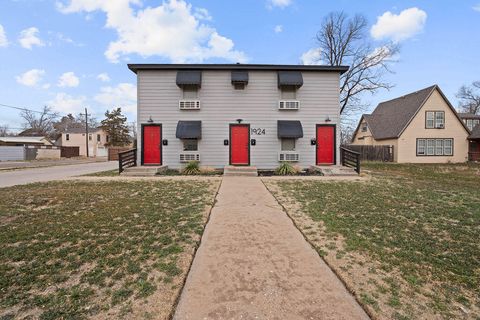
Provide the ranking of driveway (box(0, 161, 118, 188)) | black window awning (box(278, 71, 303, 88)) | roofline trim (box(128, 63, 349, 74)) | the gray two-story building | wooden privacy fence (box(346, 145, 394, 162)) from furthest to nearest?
wooden privacy fence (box(346, 145, 394, 162)) → the gray two-story building → roofline trim (box(128, 63, 349, 74)) → black window awning (box(278, 71, 303, 88)) → driveway (box(0, 161, 118, 188))

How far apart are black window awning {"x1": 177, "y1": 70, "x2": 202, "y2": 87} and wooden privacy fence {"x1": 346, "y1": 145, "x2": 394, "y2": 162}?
60.3 feet

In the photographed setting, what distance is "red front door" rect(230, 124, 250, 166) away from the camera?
12.8 metres

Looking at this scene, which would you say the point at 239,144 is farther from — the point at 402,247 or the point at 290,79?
the point at 402,247

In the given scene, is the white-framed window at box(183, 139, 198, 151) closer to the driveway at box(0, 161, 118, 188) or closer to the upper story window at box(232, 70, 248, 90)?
the upper story window at box(232, 70, 248, 90)

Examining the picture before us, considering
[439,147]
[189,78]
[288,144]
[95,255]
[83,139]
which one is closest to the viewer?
[95,255]

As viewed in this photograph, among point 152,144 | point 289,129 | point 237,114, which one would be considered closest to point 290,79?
point 289,129

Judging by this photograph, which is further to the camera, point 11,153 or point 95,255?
point 11,153

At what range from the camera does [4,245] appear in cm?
Result: 357

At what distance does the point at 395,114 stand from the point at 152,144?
1004 inches

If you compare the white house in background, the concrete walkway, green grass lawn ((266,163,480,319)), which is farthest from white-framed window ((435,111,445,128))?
the white house in background

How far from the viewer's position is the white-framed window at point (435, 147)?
23219mm

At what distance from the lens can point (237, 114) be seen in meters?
12.7

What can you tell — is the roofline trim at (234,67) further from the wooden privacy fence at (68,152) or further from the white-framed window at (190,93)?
the wooden privacy fence at (68,152)

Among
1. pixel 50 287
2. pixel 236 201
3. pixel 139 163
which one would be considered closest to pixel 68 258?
pixel 50 287
